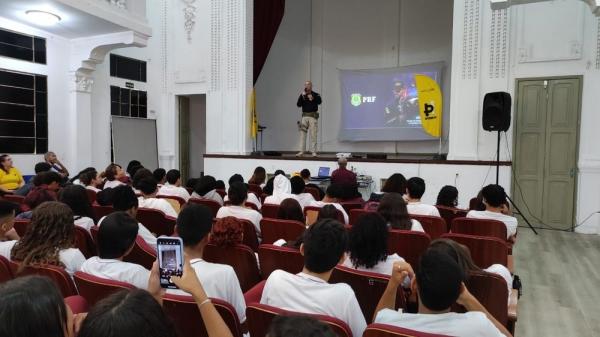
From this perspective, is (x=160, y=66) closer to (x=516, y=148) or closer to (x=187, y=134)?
(x=187, y=134)

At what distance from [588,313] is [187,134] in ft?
28.5

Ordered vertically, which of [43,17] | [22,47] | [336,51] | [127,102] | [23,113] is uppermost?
[336,51]

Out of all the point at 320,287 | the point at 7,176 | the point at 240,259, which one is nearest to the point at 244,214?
the point at 240,259

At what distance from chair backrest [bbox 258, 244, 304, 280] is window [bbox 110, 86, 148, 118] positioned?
7.67 metres

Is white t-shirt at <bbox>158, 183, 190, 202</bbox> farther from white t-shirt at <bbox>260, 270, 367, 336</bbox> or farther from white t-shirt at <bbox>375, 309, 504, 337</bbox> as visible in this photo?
white t-shirt at <bbox>375, 309, 504, 337</bbox>

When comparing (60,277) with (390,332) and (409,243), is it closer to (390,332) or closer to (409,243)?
(390,332)

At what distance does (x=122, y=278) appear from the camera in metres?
1.70

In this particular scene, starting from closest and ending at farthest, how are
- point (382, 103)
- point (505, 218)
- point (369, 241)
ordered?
point (369, 241) → point (505, 218) → point (382, 103)

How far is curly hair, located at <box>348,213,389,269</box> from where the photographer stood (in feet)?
6.30

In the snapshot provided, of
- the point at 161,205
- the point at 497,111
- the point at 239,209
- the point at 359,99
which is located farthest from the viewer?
the point at 359,99

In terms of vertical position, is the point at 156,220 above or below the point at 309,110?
below

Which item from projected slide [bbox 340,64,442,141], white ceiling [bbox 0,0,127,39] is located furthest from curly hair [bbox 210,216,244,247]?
projected slide [bbox 340,64,442,141]

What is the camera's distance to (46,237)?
6.52 feet

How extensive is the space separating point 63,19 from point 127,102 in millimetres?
2523
